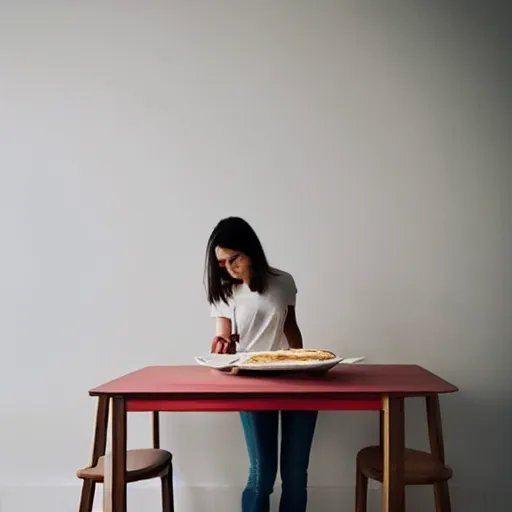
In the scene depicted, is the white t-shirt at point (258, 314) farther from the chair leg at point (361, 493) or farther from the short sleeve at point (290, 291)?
the chair leg at point (361, 493)

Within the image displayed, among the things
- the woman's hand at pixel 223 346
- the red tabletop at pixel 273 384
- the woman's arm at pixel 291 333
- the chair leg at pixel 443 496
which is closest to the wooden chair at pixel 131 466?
the red tabletop at pixel 273 384

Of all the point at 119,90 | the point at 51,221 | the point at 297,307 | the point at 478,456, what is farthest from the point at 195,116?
the point at 478,456

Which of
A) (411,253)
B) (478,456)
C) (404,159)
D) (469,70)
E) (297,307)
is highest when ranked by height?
(469,70)

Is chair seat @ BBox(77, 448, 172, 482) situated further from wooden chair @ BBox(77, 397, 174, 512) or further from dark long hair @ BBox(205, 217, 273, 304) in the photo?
dark long hair @ BBox(205, 217, 273, 304)

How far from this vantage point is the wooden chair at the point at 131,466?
78.7 inches

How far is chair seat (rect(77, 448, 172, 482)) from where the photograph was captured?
1.94 meters

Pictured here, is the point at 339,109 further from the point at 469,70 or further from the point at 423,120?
the point at 469,70

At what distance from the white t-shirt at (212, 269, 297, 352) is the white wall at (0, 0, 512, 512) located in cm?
29

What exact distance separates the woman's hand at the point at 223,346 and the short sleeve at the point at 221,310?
241mm

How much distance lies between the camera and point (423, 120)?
2.73 m

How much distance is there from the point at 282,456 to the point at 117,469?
2.23 feet

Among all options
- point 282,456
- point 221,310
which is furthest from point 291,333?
point 282,456

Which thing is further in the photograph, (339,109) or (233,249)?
(339,109)

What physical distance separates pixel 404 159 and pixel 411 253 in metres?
0.41
